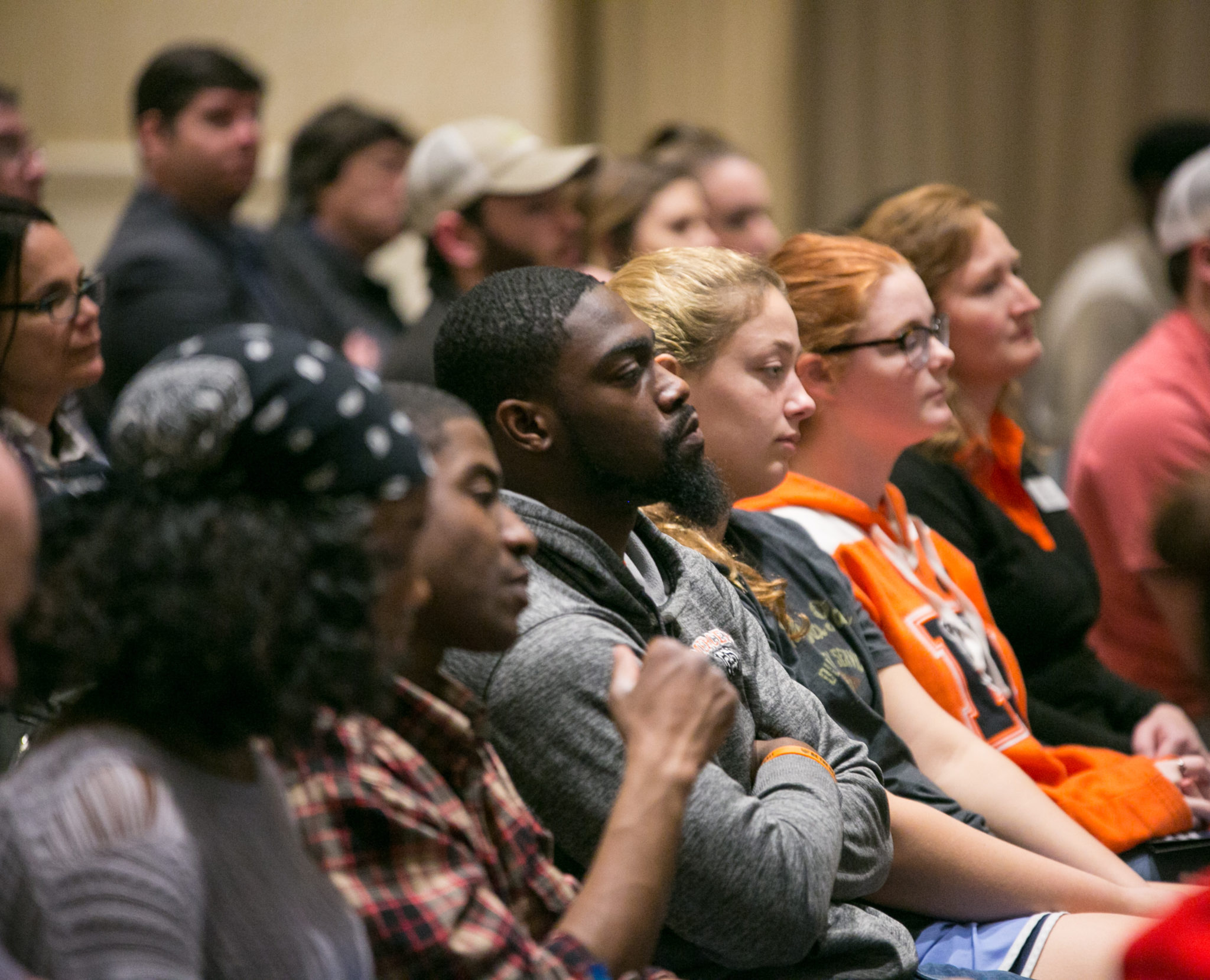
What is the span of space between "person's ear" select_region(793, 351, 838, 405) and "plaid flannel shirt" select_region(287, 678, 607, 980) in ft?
4.12

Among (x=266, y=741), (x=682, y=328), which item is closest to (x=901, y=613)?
(x=682, y=328)

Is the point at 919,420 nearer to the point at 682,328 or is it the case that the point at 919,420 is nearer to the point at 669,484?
Result: the point at 682,328

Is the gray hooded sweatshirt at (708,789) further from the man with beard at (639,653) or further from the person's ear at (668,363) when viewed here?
the person's ear at (668,363)

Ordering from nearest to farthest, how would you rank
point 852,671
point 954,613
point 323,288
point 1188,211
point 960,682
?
point 852,671, point 960,682, point 954,613, point 1188,211, point 323,288

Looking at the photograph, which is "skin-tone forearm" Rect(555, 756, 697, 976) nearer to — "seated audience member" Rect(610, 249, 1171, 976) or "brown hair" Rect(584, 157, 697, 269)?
"seated audience member" Rect(610, 249, 1171, 976)

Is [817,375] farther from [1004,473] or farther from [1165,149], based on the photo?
[1165,149]

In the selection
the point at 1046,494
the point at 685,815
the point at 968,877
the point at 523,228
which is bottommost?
the point at 968,877

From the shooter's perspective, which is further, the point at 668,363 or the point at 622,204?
the point at 622,204

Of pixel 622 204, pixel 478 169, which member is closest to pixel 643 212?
pixel 622 204

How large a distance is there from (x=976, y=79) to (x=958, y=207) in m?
3.73

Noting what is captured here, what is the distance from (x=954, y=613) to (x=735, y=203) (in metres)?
2.05

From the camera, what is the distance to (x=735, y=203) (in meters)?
4.17

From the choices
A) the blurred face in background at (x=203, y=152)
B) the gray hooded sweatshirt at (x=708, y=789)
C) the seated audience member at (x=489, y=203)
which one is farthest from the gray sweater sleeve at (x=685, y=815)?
the blurred face in background at (x=203, y=152)

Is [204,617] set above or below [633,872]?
above
